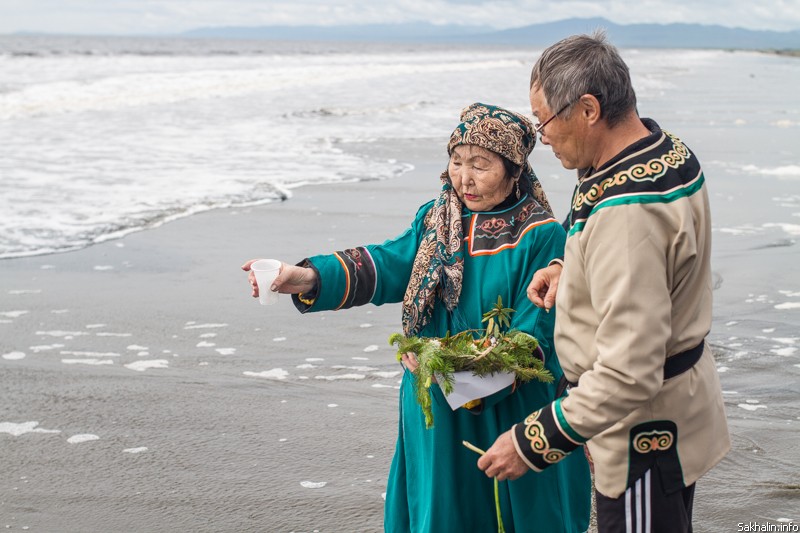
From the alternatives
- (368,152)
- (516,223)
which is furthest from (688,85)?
(516,223)

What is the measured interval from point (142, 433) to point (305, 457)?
94cm

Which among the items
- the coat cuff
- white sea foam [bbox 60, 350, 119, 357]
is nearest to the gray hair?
the coat cuff

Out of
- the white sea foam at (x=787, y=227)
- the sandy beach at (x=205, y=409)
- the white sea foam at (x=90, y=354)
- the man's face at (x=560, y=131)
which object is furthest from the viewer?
the white sea foam at (x=787, y=227)

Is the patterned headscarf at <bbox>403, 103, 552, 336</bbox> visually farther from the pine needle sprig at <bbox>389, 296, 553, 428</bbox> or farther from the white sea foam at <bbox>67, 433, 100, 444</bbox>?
the white sea foam at <bbox>67, 433, 100, 444</bbox>

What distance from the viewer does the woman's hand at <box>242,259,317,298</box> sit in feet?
9.99

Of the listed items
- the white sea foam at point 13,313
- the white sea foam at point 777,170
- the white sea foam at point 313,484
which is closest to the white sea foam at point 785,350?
the white sea foam at point 313,484

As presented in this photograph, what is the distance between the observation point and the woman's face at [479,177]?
10.1 ft

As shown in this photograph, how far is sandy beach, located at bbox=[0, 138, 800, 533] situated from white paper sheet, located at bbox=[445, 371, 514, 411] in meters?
1.26

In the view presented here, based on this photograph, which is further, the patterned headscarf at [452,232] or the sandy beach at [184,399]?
the sandy beach at [184,399]

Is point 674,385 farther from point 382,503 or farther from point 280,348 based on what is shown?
point 280,348

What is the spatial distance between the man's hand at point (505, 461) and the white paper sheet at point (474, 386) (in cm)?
52

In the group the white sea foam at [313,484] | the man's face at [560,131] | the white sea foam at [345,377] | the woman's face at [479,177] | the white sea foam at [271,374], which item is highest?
the man's face at [560,131]

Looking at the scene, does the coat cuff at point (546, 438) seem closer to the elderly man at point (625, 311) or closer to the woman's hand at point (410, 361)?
the elderly man at point (625, 311)

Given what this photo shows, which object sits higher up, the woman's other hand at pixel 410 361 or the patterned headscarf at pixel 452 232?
the patterned headscarf at pixel 452 232
